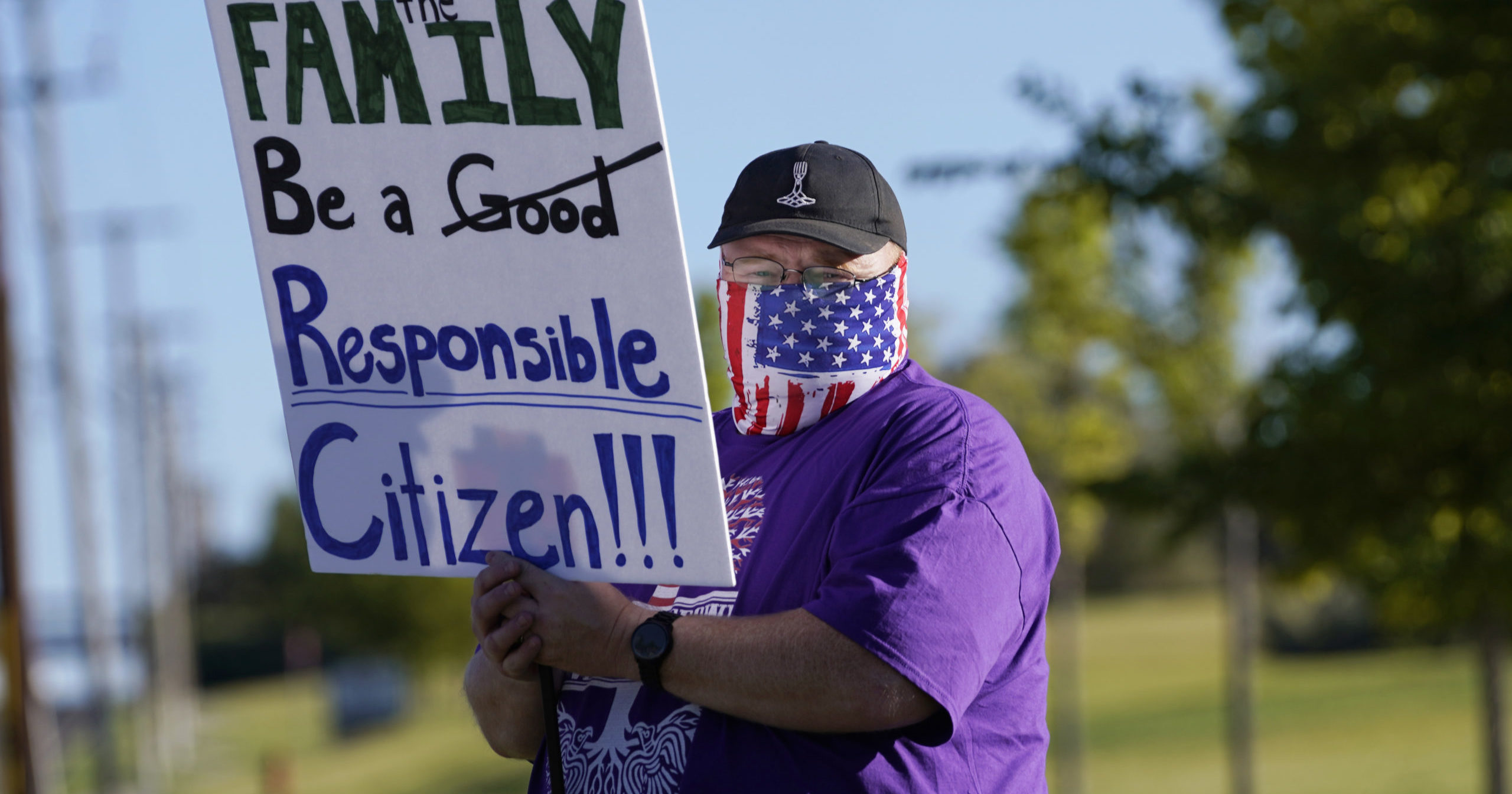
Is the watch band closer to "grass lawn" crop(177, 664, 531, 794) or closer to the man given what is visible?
the man

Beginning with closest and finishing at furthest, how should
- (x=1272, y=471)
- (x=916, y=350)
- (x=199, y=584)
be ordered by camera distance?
(x=1272, y=471) → (x=916, y=350) → (x=199, y=584)

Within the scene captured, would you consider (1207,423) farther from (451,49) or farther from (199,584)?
(199,584)

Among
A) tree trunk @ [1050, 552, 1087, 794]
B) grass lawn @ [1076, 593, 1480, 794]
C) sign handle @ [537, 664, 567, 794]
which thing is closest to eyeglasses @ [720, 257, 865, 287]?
sign handle @ [537, 664, 567, 794]

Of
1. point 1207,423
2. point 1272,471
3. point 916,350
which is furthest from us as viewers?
point 916,350

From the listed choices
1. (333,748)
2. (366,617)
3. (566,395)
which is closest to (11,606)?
(566,395)

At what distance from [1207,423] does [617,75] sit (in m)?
14.3

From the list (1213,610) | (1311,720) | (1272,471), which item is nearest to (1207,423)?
(1272,471)

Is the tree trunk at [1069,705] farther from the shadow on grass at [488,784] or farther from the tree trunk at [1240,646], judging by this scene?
the shadow on grass at [488,784]

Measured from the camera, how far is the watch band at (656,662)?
7.54 ft

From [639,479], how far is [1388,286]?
6.12m

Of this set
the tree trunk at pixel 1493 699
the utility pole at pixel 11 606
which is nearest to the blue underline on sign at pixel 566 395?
the tree trunk at pixel 1493 699

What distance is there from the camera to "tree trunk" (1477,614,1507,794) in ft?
29.7

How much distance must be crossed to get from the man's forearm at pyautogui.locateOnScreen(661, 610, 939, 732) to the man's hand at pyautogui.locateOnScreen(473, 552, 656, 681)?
0.09 m

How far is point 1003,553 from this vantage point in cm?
229
